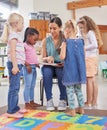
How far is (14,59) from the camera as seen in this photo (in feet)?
7.42

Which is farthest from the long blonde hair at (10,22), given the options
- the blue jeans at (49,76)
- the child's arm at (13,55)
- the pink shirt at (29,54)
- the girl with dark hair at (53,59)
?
the blue jeans at (49,76)

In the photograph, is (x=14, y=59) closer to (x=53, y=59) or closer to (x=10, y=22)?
(x=10, y=22)

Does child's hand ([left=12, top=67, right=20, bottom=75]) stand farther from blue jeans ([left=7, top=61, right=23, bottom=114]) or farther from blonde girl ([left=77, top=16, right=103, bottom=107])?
blonde girl ([left=77, top=16, right=103, bottom=107])

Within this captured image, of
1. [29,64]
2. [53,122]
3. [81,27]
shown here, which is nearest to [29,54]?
[29,64]

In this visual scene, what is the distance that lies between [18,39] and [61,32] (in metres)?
0.63

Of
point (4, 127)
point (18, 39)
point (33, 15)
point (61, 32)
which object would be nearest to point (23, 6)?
point (33, 15)

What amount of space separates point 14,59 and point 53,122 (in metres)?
0.67

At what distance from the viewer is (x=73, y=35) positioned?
7.94 feet

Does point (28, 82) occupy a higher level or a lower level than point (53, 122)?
higher

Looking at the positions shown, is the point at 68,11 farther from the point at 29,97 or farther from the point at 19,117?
the point at 19,117

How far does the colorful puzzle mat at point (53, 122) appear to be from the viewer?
199 centimetres

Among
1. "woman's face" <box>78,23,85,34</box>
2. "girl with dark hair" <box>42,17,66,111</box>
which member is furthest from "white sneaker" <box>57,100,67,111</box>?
"woman's face" <box>78,23,85,34</box>

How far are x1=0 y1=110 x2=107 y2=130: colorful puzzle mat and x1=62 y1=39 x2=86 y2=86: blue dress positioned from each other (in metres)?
0.34

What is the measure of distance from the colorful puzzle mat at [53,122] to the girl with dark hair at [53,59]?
27 cm
